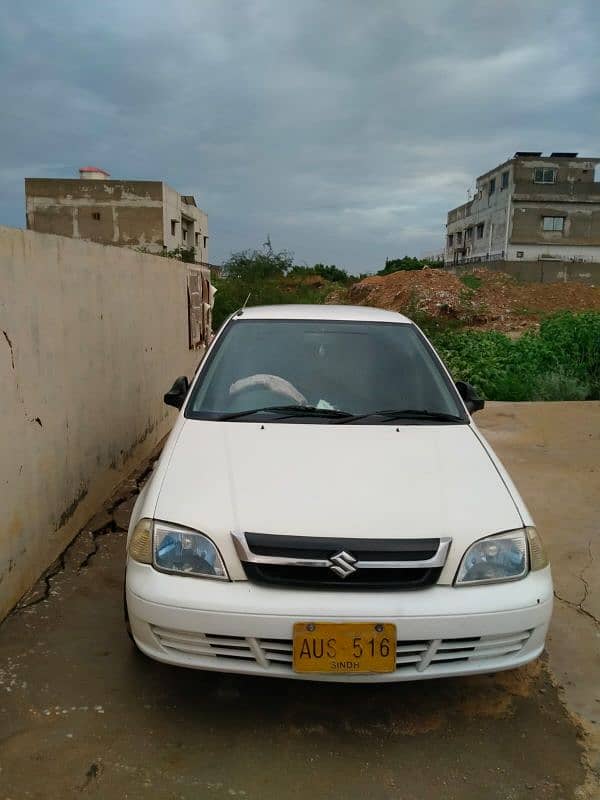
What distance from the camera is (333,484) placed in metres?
2.37

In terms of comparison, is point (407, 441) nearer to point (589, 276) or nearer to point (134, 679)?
point (134, 679)

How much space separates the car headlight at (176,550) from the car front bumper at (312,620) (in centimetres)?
3

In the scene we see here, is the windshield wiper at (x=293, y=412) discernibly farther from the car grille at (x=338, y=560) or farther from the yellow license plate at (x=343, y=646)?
the yellow license plate at (x=343, y=646)

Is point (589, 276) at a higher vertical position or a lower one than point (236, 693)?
higher

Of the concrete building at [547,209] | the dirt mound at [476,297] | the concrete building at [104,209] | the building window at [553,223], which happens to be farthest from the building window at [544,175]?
the concrete building at [104,209]

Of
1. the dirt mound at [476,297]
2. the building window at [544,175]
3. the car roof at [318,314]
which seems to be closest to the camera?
the car roof at [318,314]

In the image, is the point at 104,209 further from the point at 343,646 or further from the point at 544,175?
the point at 343,646

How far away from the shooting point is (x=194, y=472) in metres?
2.49

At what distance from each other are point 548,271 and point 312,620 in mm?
32232

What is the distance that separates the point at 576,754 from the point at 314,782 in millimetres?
982

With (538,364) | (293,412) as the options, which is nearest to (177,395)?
(293,412)

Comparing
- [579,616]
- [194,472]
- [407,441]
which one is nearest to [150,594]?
[194,472]

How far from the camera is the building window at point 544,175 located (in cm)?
4488

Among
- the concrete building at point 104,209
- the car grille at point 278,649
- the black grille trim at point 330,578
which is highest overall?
the concrete building at point 104,209
